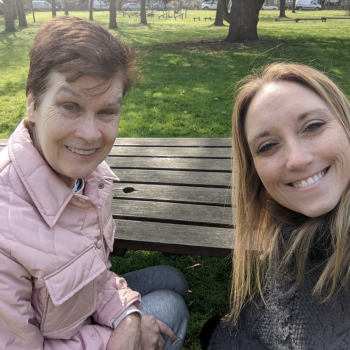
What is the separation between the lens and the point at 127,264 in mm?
3076

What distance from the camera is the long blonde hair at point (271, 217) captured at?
1323 mm

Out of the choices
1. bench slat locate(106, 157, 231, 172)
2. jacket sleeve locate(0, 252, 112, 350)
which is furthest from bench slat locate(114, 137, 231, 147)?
jacket sleeve locate(0, 252, 112, 350)

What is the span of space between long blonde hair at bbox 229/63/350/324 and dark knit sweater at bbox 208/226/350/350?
0.05 m

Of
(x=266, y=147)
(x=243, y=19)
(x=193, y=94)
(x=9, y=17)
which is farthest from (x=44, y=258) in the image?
(x=9, y=17)

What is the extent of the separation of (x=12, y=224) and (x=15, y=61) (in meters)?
11.6

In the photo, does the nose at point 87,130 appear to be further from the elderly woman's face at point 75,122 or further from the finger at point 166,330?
the finger at point 166,330

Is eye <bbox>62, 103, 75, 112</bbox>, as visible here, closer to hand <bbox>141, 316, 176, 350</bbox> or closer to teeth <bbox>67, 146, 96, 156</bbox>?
teeth <bbox>67, 146, 96, 156</bbox>

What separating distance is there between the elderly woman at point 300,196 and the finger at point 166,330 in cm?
35

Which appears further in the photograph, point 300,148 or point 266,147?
point 266,147

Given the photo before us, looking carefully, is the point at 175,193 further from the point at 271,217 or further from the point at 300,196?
the point at 300,196

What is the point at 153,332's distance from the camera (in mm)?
1655

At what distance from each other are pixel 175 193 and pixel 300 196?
103 cm

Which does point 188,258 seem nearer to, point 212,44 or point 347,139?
point 347,139

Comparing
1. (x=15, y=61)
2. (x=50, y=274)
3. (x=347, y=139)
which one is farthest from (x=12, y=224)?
(x=15, y=61)
